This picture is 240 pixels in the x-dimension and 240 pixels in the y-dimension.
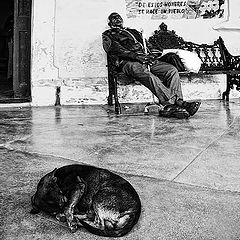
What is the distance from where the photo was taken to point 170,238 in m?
1.64

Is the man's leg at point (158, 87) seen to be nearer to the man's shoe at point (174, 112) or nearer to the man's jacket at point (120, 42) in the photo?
the man's shoe at point (174, 112)

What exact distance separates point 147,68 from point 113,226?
350 cm

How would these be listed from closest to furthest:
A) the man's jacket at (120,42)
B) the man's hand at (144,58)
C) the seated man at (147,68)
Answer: the seated man at (147,68) → the man's hand at (144,58) → the man's jacket at (120,42)

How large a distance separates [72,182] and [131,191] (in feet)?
0.80

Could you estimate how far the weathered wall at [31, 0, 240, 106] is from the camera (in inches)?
220

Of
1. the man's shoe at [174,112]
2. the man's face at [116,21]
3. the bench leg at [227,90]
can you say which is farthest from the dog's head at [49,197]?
the bench leg at [227,90]

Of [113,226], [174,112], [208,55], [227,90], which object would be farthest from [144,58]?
[113,226]

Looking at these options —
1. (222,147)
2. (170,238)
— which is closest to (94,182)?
(170,238)

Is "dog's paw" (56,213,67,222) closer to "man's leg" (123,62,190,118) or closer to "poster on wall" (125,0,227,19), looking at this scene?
"man's leg" (123,62,190,118)

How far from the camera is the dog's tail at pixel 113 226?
158cm

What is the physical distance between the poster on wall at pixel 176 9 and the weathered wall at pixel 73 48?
0.29ft

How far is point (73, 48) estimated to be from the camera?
5750 millimetres

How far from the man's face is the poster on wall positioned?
56cm

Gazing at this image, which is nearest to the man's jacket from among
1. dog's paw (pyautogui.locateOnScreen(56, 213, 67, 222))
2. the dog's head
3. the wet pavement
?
the wet pavement
